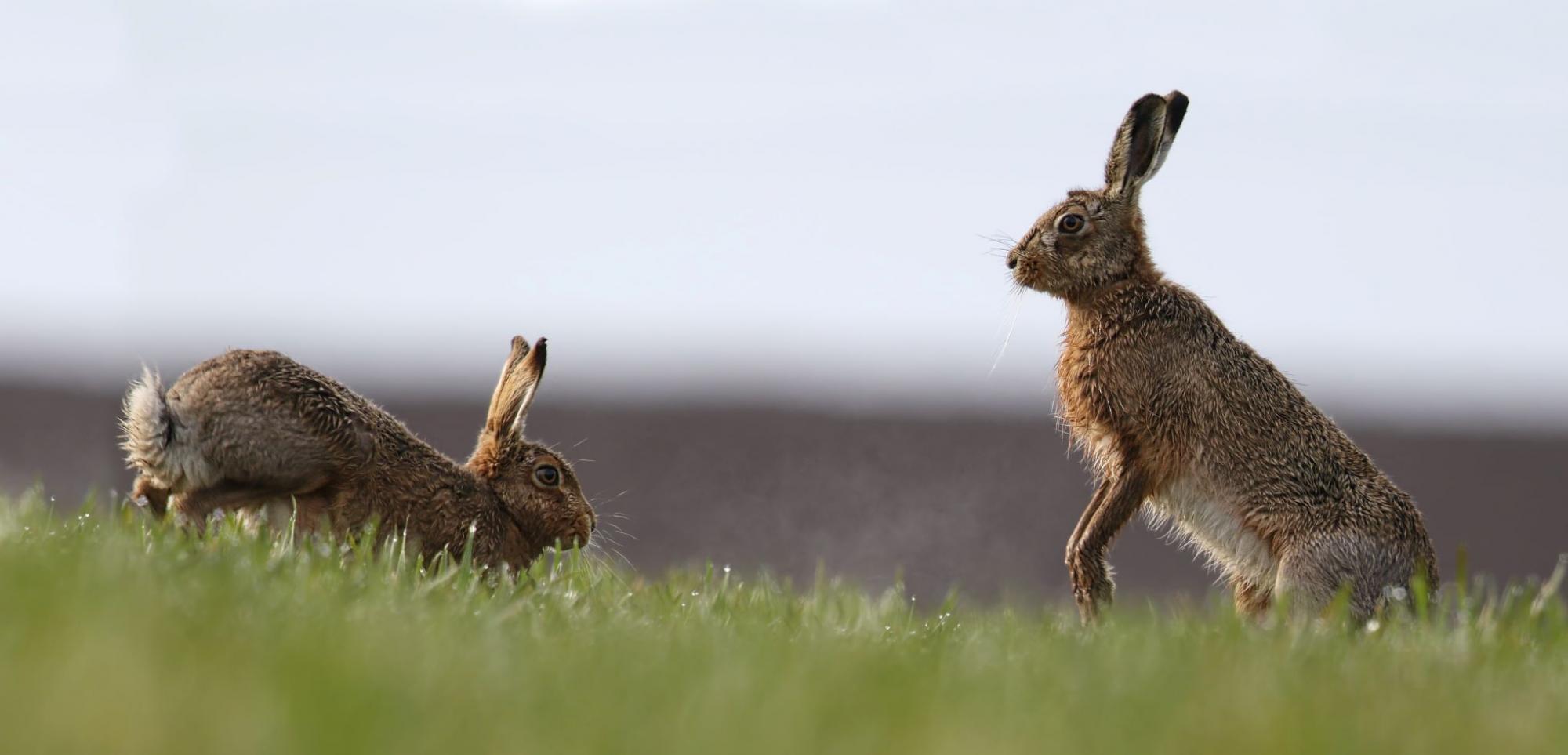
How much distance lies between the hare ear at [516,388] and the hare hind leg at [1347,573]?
2.83 m

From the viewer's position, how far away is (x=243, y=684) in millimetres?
2410

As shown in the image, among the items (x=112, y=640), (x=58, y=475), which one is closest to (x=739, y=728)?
(x=112, y=640)

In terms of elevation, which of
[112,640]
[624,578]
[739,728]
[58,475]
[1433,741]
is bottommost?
[58,475]

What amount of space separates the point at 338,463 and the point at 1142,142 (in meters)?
3.27

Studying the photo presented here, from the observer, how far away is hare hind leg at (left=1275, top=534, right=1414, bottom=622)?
5383 mm

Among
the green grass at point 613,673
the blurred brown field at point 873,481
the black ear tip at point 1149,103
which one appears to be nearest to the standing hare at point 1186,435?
the black ear tip at point 1149,103

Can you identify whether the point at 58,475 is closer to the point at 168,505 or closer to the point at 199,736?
the point at 168,505

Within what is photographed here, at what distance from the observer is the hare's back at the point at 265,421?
511 centimetres

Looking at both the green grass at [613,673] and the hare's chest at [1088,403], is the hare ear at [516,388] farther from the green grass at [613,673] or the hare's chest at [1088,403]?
the hare's chest at [1088,403]

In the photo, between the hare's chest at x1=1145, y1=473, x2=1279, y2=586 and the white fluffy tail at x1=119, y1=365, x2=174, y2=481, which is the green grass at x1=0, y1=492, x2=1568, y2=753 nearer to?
the white fluffy tail at x1=119, y1=365, x2=174, y2=481

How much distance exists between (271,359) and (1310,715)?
12.9ft

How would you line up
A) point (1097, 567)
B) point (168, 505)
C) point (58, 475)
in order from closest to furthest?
point (168, 505)
point (1097, 567)
point (58, 475)

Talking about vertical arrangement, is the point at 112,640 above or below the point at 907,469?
above

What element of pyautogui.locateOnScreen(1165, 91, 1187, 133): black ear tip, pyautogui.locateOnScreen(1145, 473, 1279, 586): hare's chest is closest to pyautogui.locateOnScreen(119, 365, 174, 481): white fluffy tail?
pyautogui.locateOnScreen(1145, 473, 1279, 586): hare's chest
